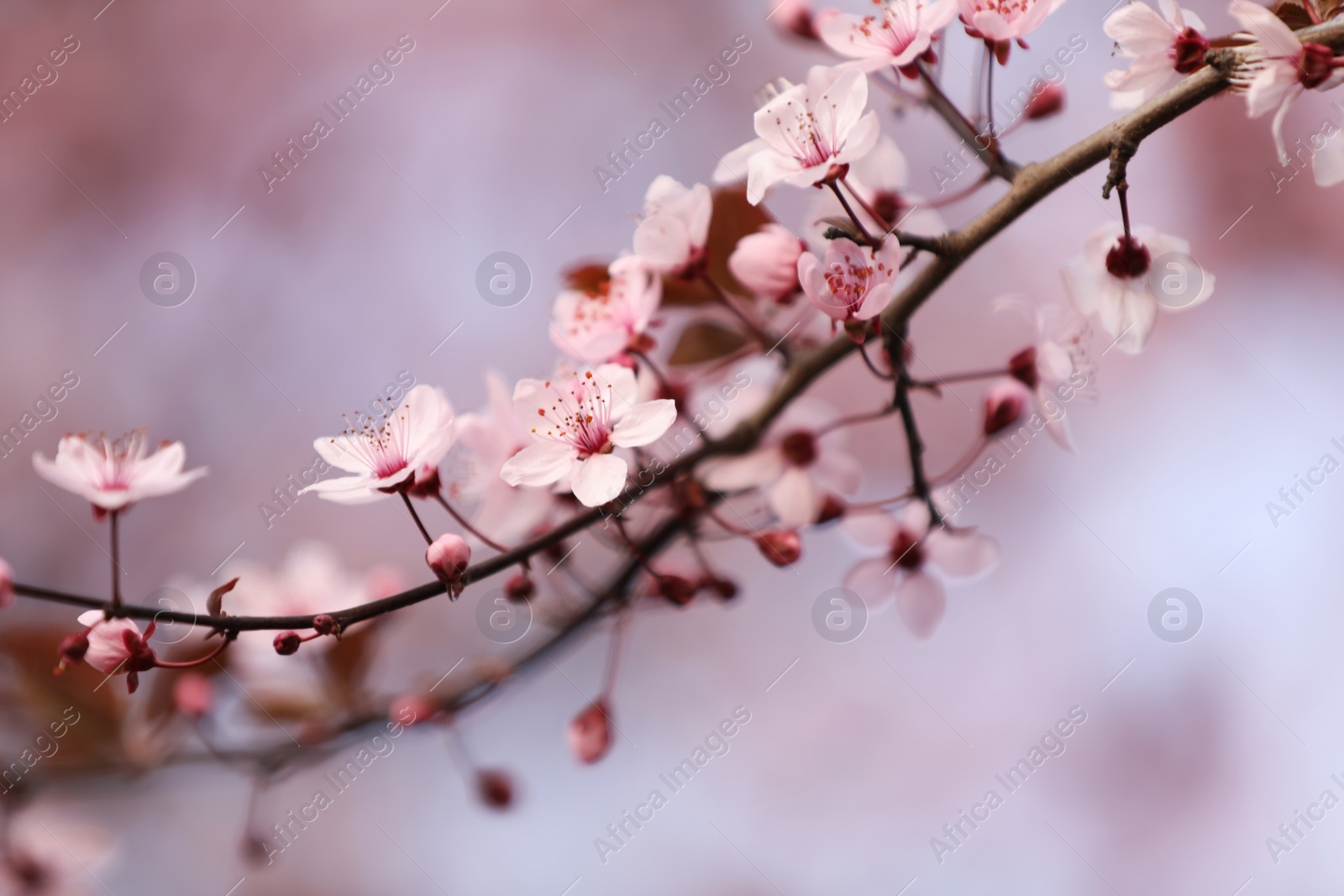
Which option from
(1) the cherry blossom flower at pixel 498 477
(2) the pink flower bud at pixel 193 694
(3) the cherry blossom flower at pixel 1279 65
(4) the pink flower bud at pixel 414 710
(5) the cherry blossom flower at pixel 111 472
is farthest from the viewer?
(2) the pink flower bud at pixel 193 694

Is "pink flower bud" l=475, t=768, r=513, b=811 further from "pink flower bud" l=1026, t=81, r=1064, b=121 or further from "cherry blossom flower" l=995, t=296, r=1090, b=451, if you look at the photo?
"pink flower bud" l=1026, t=81, r=1064, b=121

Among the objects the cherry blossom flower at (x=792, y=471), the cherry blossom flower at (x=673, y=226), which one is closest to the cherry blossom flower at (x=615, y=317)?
the cherry blossom flower at (x=673, y=226)

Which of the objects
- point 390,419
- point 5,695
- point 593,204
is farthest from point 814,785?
point 390,419

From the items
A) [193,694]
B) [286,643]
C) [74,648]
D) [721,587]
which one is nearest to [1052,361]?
[721,587]

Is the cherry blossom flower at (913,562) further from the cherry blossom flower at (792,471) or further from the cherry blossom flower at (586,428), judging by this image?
the cherry blossom flower at (586,428)

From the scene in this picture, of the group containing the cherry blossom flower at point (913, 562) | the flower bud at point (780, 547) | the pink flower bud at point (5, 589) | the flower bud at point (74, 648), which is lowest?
the cherry blossom flower at point (913, 562)
